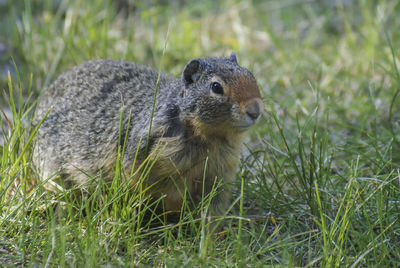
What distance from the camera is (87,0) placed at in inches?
254

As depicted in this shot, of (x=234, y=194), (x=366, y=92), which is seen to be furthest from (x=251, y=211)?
(x=366, y=92)

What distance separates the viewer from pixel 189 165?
3389 mm

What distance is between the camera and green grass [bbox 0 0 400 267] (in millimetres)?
3008

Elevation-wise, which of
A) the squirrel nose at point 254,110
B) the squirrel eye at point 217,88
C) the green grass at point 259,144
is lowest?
the green grass at point 259,144

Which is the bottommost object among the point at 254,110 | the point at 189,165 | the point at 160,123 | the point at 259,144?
the point at 259,144

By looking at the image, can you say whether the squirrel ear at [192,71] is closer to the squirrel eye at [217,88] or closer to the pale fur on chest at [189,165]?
the squirrel eye at [217,88]

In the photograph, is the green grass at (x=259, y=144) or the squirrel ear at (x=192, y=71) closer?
the green grass at (x=259, y=144)

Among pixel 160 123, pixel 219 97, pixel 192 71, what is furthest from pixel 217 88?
pixel 160 123

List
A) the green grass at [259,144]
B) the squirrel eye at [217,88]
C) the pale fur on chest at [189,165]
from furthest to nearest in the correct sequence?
the pale fur on chest at [189,165] < the squirrel eye at [217,88] < the green grass at [259,144]

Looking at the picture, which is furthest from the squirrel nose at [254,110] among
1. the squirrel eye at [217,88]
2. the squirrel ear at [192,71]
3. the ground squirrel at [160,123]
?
the squirrel ear at [192,71]

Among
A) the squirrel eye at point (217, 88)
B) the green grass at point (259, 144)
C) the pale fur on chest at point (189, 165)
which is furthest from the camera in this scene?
the pale fur on chest at point (189, 165)

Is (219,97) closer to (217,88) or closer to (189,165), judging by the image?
(217,88)

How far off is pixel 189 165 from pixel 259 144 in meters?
1.59

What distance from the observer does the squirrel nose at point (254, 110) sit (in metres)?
3.02
